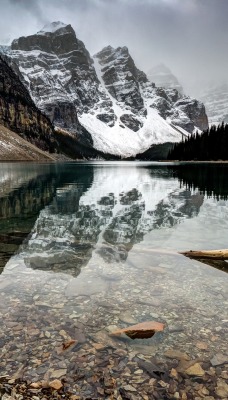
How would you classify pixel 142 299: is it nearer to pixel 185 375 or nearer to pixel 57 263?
pixel 185 375

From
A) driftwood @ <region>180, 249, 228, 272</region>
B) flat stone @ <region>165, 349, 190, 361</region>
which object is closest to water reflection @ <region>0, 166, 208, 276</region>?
driftwood @ <region>180, 249, 228, 272</region>

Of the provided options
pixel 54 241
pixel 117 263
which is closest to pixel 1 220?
pixel 54 241

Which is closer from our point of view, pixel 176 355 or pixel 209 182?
pixel 176 355

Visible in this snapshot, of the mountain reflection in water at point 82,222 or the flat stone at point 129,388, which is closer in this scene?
the flat stone at point 129,388

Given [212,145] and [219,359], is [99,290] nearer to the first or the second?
[219,359]

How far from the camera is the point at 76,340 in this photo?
7.08m

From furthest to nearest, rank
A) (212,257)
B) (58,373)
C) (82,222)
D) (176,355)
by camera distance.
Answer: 1. (82,222)
2. (212,257)
3. (176,355)
4. (58,373)

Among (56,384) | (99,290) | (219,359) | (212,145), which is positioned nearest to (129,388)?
(56,384)

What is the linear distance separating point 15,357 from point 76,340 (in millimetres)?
1369

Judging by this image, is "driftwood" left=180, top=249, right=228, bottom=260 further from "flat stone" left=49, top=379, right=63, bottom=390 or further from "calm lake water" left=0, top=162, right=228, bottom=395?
"flat stone" left=49, top=379, right=63, bottom=390

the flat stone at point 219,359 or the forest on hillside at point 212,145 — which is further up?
the forest on hillside at point 212,145

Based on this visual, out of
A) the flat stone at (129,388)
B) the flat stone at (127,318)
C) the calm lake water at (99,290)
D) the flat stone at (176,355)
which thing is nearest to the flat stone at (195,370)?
the flat stone at (176,355)

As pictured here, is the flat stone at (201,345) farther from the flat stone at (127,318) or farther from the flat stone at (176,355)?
the flat stone at (127,318)

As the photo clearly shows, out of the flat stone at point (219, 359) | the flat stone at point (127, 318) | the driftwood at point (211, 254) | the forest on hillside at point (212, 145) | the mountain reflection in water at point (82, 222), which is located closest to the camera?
the flat stone at point (219, 359)
